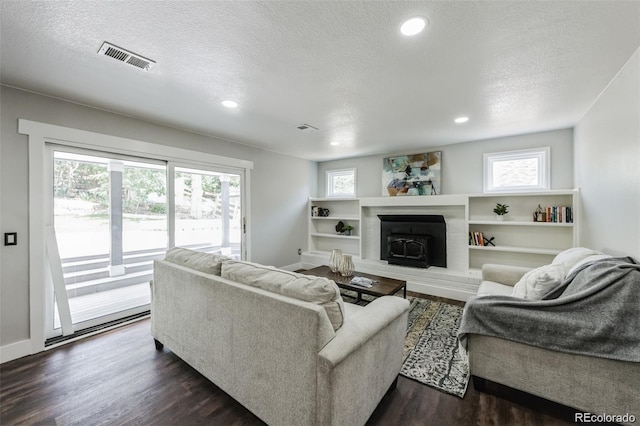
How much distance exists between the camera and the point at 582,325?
159cm

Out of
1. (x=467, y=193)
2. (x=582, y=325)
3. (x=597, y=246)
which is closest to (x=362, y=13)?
(x=582, y=325)

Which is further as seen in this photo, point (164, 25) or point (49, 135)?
point (49, 135)

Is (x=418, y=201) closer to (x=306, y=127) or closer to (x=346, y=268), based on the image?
(x=346, y=268)

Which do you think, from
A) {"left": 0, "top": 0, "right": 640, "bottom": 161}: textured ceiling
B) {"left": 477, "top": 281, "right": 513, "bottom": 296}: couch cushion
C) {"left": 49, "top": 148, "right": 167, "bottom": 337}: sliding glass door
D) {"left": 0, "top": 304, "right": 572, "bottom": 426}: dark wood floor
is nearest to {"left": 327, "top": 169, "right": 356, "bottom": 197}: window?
{"left": 0, "top": 0, "right": 640, "bottom": 161}: textured ceiling

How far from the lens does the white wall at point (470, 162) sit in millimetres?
3621

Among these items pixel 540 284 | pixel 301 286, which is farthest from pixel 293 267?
pixel 540 284

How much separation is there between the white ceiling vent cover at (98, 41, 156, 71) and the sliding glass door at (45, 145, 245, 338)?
4.91ft

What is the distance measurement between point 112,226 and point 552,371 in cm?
429

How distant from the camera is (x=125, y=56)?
188cm

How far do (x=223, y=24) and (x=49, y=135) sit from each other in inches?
90.6

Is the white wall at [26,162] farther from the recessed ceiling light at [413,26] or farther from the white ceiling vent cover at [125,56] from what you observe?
the recessed ceiling light at [413,26]

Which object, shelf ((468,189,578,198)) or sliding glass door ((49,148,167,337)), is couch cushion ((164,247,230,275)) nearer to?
sliding glass door ((49,148,167,337))

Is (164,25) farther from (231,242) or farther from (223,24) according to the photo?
(231,242)

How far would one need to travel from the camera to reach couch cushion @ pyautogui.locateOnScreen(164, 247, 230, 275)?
1954 mm
